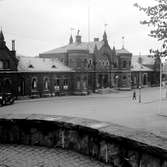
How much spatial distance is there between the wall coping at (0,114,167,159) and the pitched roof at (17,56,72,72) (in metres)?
36.7

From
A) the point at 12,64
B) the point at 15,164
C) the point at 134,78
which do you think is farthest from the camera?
the point at 134,78

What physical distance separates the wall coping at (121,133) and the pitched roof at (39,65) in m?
36.7

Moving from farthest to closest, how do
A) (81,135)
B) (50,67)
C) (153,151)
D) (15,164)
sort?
(50,67) → (81,135) → (15,164) → (153,151)

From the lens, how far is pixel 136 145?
4.50 meters

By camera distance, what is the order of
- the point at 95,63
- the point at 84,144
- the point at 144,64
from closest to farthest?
the point at 84,144 → the point at 95,63 → the point at 144,64

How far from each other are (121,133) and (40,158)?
1.82m

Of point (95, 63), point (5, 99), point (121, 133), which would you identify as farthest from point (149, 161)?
point (95, 63)

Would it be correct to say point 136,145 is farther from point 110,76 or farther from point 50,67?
point 110,76

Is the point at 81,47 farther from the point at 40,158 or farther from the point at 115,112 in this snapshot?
the point at 40,158

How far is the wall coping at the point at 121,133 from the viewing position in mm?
4211

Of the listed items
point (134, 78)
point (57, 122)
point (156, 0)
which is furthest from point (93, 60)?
point (57, 122)

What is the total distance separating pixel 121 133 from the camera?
4957mm

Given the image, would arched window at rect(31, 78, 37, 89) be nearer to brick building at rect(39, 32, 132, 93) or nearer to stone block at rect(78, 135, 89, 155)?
brick building at rect(39, 32, 132, 93)

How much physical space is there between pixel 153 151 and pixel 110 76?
56580 mm
